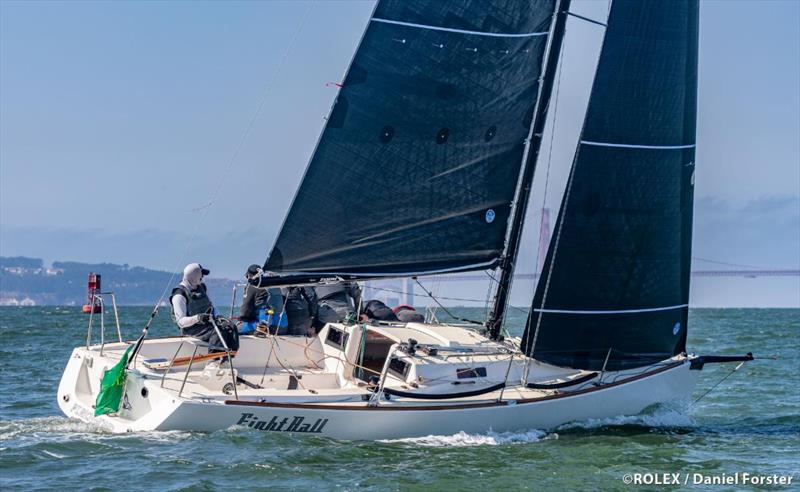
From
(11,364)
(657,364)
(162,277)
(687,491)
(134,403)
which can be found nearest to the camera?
(687,491)

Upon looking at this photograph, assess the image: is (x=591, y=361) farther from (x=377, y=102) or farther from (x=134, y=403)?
(x=134, y=403)

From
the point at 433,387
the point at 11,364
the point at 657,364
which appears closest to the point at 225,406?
the point at 433,387

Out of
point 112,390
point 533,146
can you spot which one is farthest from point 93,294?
point 533,146

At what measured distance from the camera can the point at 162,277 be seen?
16525 cm

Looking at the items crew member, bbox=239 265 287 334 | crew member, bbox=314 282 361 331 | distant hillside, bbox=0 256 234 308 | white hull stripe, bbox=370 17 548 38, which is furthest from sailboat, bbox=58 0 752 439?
distant hillside, bbox=0 256 234 308

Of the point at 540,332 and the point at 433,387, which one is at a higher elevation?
the point at 540,332

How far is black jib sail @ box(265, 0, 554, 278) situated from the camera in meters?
12.2

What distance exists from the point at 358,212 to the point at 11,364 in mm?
11189

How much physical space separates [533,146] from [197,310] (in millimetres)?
4326

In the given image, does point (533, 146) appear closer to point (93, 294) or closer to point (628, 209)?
point (628, 209)

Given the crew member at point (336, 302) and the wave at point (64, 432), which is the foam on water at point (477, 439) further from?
the crew member at point (336, 302)

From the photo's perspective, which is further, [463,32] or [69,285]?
[69,285]

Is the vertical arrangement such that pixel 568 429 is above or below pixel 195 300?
below

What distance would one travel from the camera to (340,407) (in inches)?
435
